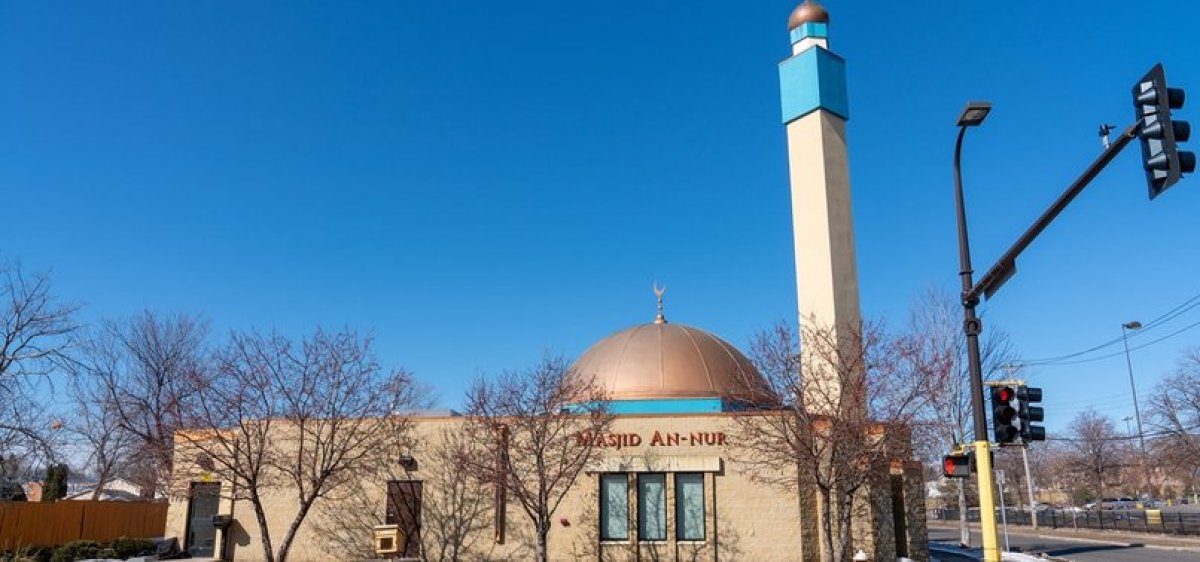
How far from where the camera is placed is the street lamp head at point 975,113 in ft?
39.8

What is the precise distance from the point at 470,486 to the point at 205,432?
8201 millimetres

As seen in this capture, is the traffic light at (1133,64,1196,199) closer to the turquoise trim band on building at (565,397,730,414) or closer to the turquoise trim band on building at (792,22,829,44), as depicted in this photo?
the turquoise trim band on building at (565,397,730,414)

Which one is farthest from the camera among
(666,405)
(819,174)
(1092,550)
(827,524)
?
(1092,550)

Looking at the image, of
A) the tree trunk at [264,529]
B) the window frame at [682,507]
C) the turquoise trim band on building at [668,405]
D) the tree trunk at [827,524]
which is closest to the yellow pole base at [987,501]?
the tree trunk at [827,524]

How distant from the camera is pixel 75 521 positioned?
103ft

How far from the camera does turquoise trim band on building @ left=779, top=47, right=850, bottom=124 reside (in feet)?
104

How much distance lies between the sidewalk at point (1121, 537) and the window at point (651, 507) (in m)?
20.5

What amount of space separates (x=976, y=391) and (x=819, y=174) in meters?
19.3

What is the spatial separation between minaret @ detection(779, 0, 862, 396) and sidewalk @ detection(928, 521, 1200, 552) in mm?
16488

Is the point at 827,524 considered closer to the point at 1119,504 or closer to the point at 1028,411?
the point at 1028,411

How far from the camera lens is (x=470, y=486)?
85.6ft

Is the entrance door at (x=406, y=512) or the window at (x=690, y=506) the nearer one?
the window at (x=690, y=506)

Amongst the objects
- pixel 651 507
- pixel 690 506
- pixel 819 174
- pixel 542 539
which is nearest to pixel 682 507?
pixel 690 506

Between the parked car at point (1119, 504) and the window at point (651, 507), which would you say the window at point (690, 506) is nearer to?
the window at point (651, 507)
